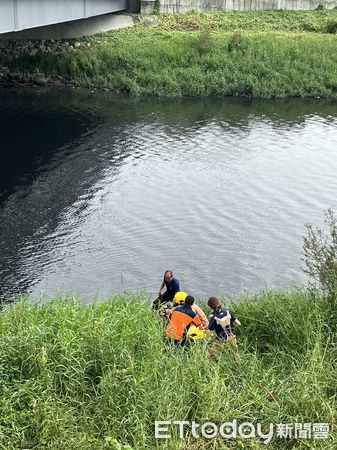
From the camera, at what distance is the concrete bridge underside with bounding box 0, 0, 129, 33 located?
22016mm

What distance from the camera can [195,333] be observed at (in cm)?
1061

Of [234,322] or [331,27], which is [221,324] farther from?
[331,27]

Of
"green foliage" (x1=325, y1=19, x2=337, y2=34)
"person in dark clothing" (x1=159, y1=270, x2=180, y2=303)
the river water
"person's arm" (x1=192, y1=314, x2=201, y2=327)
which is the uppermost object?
"green foliage" (x1=325, y1=19, x2=337, y2=34)

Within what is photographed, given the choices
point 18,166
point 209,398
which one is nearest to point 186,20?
point 18,166

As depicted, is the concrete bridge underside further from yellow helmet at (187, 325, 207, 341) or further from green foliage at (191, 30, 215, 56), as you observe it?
yellow helmet at (187, 325, 207, 341)

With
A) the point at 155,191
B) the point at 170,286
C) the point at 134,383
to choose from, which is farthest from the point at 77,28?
the point at 134,383

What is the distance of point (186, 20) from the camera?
49.6 m

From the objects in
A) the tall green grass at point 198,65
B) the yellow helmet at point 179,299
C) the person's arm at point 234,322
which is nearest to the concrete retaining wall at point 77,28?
the tall green grass at point 198,65

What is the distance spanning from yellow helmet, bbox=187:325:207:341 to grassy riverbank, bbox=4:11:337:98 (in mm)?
31944

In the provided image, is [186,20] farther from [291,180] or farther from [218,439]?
[218,439]

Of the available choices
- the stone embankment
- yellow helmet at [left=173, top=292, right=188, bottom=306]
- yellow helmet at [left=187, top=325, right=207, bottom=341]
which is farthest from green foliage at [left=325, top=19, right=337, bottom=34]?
yellow helmet at [left=187, top=325, right=207, bottom=341]

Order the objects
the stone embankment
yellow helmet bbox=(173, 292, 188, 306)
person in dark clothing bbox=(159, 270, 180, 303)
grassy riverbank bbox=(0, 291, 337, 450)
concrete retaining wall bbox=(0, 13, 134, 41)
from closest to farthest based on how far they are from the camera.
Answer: grassy riverbank bbox=(0, 291, 337, 450) → yellow helmet bbox=(173, 292, 188, 306) → person in dark clothing bbox=(159, 270, 180, 303) → the stone embankment → concrete retaining wall bbox=(0, 13, 134, 41)

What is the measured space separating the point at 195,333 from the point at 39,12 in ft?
65.0

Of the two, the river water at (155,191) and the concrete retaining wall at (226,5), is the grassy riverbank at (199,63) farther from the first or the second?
the concrete retaining wall at (226,5)
